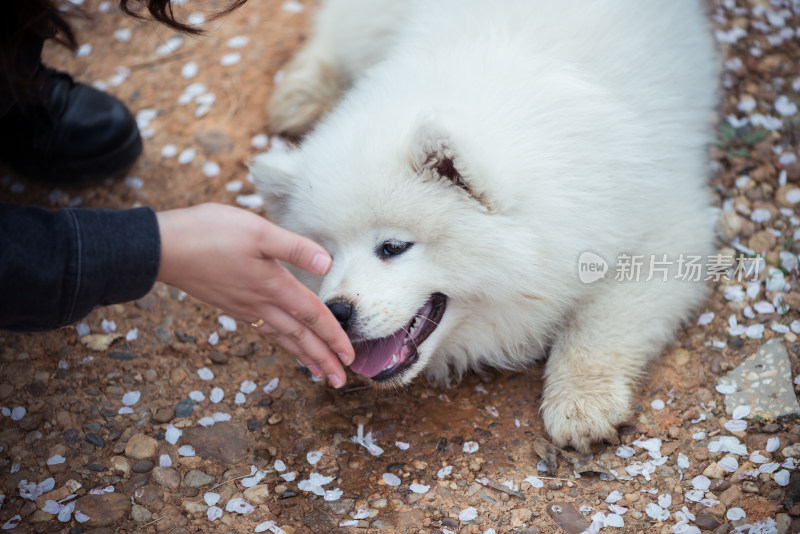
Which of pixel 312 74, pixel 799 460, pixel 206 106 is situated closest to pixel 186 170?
pixel 206 106

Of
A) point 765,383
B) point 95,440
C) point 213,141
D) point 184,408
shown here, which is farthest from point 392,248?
point 213,141

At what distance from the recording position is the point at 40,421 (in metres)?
2.21

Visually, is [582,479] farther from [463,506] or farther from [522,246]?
[522,246]

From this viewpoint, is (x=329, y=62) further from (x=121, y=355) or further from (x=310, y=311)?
(x=310, y=311)

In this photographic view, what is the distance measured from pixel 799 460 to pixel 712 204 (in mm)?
1110

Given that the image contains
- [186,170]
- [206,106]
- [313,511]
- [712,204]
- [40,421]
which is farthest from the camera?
[206,106]

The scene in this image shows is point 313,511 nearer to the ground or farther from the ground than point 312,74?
nearer to the ground

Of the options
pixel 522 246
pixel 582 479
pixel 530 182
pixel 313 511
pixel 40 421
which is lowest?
pixel 40 421

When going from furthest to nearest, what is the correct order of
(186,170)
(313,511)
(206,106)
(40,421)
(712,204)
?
(206,106), (186,170), (712,204), (40,421), (313,511)

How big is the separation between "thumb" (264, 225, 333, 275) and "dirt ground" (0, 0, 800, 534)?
0.77m

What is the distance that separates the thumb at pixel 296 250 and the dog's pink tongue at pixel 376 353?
564 millimetres

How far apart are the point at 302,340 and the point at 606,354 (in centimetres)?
102

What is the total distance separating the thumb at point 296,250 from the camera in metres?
1.61

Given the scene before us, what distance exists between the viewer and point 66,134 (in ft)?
9.25
